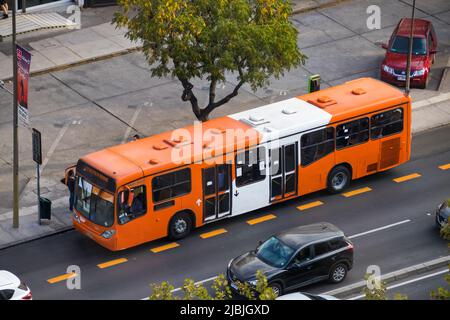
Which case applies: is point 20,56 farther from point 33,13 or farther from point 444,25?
point 444,25

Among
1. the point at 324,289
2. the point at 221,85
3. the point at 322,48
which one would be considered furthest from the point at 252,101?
the point at 324,289

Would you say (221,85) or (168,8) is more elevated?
(168,8)

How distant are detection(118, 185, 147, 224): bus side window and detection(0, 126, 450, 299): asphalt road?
48.3 inches

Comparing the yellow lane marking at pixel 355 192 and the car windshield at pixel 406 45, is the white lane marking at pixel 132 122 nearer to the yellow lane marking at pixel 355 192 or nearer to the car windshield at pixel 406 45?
the yellow lane marking at pixel 355 192

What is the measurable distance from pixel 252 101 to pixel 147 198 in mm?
11172

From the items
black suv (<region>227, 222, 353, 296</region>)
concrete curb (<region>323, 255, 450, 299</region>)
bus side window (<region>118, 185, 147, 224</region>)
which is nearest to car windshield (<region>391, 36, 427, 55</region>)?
concrete curb (<region>323, 255, 450, 299</region>)

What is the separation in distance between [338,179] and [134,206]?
728 cm

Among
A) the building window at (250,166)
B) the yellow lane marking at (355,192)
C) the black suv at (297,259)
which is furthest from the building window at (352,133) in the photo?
the black suv at (297,259)

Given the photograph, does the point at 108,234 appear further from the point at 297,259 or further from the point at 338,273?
the point at 338,273

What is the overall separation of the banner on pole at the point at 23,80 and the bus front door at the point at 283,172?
7.24 meters
